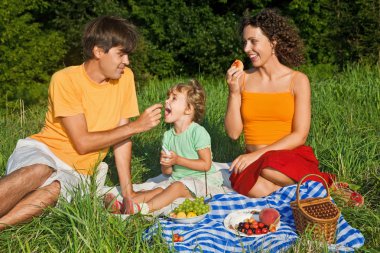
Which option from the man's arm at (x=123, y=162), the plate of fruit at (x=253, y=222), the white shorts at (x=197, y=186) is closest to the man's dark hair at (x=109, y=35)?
the man's arm at (x=123, y=162)

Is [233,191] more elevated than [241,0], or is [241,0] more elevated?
[241,0]

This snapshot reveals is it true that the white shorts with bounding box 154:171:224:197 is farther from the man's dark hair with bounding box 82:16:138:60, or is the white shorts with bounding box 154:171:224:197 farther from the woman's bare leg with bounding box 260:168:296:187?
the man's dark hair with bounding box 82:16:138:60

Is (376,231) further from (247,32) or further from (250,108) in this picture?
(247,32)

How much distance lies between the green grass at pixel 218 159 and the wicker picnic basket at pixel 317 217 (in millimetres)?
97

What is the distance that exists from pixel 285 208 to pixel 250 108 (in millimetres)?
960

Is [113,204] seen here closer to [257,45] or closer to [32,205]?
[32,205]

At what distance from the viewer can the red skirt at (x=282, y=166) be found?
14.9 ft

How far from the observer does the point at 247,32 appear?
490cm

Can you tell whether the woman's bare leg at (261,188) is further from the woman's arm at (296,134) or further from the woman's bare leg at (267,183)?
the woman's arm at (296,134)

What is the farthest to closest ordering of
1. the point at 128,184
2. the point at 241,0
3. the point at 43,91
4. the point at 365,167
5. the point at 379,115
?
the point at 241,0 < the point at 43,91 < the point at 379,115 < the point at 365,167 < the point at 128,184

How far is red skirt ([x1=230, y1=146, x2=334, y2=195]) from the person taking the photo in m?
4.54

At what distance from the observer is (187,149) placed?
4.96m

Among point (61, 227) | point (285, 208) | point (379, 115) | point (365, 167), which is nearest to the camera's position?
point (61, 227)

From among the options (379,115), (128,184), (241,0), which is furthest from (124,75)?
(241,0)
